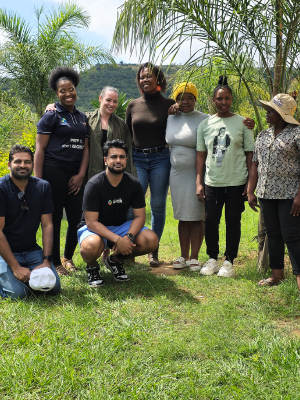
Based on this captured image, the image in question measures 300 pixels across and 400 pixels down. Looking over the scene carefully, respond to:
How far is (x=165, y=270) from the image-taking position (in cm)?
516

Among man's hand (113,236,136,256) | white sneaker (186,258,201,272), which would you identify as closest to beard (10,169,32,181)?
man's hand (113,236,136,256)

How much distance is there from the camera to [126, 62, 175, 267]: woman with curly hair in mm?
4965

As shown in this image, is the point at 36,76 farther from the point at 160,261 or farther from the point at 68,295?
the point at 68,295

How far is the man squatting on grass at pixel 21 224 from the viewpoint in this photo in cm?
396

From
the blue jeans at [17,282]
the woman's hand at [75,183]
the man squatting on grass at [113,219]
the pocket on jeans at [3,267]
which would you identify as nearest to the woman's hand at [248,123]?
the man squatting on grass at [113,219]

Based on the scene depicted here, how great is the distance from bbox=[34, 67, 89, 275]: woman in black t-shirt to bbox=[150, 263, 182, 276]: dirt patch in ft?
3.51

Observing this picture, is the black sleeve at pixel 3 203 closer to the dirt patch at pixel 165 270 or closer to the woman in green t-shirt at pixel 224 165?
the dirt patch at pixel 165 270

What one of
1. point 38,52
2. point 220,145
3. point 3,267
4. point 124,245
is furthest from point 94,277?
point 38,52

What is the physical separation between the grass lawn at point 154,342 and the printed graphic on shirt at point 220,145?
1343 millimetres

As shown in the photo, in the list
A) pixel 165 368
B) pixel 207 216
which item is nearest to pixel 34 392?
pixel 165 368

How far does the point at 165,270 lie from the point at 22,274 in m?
1.85

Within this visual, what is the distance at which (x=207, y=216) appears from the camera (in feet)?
15.6

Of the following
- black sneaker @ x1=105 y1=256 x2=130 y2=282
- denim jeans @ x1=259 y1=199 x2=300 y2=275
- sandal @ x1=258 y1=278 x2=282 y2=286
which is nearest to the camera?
denim jeans @ x1=259 y1=199 x2=300 y2=275

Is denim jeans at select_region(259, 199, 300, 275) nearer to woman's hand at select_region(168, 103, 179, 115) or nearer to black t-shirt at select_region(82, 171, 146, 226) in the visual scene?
black t-shirt at select_region(82, 171, 146, 226)
